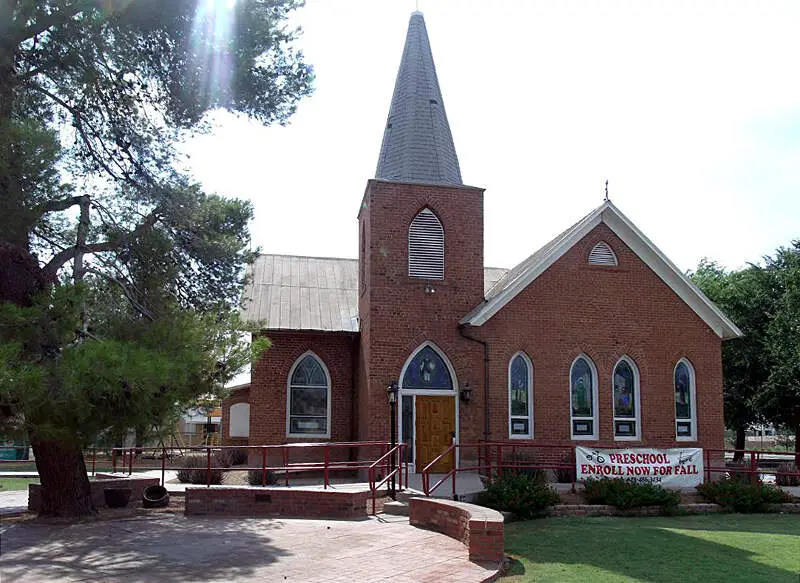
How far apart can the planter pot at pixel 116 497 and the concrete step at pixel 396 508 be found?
479cm

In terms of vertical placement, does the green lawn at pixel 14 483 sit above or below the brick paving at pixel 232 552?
below

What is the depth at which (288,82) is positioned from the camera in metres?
14.4

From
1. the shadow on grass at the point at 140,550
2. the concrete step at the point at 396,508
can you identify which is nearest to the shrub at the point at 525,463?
the concrete step at the point at 396,508

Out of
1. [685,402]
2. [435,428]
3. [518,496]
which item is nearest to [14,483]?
[435,428]

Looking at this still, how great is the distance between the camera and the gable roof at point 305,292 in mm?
21547

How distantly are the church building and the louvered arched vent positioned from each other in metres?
0.03

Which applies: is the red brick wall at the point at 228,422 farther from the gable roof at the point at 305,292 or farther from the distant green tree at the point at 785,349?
the distant green tree at the point at 785,349

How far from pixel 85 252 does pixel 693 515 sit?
38.8ft

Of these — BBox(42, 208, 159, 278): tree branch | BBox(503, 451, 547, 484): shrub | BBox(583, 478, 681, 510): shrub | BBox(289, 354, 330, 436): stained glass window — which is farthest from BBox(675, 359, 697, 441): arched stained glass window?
BBox(42, 208, 159, 278): tree branch

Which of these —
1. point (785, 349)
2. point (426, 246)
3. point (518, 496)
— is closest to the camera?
point (518, 496)

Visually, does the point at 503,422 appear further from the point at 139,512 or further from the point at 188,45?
the point at 188,45

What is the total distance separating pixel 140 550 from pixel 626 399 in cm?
1322

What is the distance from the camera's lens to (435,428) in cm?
1944

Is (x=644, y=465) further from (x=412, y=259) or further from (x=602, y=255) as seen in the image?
(x=412, y=259)
